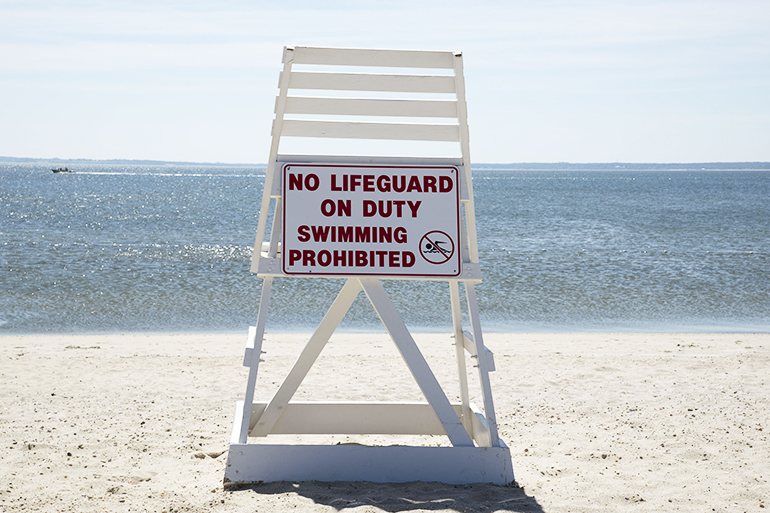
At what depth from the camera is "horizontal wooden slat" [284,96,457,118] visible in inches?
164

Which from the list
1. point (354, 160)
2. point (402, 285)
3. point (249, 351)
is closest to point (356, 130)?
point (354, 160)

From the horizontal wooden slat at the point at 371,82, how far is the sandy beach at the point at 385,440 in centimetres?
235

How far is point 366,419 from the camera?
512cm

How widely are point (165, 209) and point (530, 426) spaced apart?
179ft

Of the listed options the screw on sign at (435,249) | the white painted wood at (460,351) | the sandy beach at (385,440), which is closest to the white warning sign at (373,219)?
the screw on sign at (435,249)

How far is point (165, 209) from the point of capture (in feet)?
186

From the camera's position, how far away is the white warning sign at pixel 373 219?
13.5 feet

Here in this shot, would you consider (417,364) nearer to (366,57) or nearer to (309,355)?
(309,355)

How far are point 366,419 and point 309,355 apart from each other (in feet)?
2.83

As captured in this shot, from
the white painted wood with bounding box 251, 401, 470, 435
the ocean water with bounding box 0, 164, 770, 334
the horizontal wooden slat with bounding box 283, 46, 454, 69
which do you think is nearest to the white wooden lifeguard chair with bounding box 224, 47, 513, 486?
the horizontal wooden slat with bounding box 283, 46, 454, 69

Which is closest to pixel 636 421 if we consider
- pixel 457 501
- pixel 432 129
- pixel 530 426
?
pixel 530 426

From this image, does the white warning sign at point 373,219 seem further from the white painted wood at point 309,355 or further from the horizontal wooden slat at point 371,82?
the horizontal wooden slat at point 371,82

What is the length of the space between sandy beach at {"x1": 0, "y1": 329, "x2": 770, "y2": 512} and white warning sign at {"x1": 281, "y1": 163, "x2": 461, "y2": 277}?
1317mm

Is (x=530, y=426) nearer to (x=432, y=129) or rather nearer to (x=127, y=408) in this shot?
(x=432, y=129)
